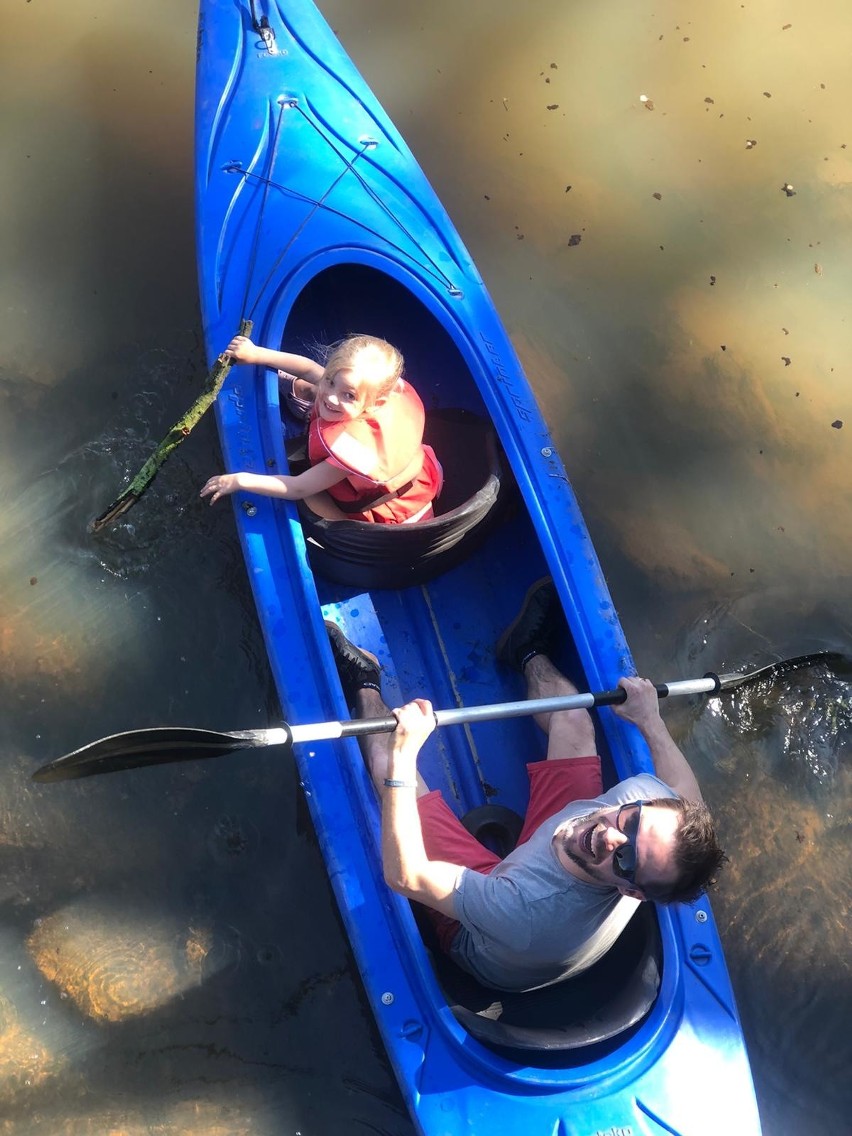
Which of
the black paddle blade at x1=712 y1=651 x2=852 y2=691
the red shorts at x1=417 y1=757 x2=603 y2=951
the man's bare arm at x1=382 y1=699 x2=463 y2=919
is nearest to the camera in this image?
the man's bare arm at x1=382 y1=699 x2=463 y2=919

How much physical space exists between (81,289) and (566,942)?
325 centimetres

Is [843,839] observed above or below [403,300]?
below

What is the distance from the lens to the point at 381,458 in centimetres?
301

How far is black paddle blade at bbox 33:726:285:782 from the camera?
2.50 m

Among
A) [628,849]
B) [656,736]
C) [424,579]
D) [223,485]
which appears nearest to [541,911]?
[628,849]

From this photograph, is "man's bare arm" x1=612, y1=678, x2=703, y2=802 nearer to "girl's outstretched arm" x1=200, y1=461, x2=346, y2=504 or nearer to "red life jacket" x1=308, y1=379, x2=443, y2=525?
"red life jacket" x1=308, y1=379, x2=443, y2=525

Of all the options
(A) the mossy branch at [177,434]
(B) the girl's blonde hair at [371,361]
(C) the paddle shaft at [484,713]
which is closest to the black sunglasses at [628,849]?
(C) the paddle shaft at [484,713]

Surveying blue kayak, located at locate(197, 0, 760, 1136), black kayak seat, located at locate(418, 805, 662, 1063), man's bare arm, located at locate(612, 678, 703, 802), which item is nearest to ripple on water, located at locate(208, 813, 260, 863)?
blue kayak, located at locate(197, 0, 760, 1136)

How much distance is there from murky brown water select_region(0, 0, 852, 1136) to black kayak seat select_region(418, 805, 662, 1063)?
0.55 metres

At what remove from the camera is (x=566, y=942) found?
7.63 feet

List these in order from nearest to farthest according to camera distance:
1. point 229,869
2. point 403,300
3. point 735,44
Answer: point 229,869
point 403,300
point 735,44

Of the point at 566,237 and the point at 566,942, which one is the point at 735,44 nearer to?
the point at 566,237

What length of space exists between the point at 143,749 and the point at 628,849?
4.33 ft

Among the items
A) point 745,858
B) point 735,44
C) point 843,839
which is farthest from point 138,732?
point 735,44
